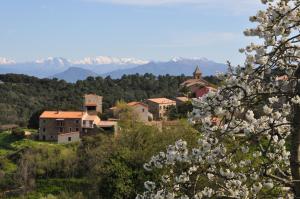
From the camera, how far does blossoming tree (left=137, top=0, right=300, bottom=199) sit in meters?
5.36

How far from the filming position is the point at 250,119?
5.76 m

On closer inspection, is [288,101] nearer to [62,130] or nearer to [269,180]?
[269,180]

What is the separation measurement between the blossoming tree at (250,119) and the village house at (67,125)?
51299mm

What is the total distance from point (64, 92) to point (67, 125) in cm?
3775

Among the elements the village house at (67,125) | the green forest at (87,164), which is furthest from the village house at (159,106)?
the green forest at (87,164)

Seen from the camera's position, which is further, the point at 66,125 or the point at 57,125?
the point at 57,125

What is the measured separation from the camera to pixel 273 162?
578 centimetres

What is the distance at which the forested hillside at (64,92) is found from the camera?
287 feet

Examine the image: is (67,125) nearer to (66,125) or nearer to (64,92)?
(66,125)

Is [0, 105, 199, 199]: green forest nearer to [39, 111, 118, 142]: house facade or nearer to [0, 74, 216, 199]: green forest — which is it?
[0, 74, 216, 199]: green forest

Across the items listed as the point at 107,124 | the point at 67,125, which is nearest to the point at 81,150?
the point at 107,124

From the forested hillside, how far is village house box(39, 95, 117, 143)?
52.6 feet

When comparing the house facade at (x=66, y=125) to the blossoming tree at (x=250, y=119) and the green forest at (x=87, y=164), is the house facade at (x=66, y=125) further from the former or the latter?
the blossoming tree at (x=250, y=119)

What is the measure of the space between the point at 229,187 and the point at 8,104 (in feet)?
299
